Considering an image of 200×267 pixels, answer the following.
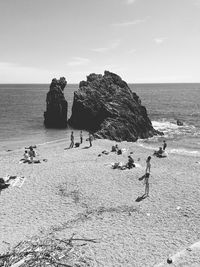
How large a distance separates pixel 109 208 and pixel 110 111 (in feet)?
108

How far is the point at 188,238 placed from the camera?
16.0m

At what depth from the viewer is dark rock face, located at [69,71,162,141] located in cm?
4788

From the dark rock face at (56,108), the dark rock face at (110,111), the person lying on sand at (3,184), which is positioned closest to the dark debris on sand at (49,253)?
the person lying on sand at (3,184)

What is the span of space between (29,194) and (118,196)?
6.89 meters

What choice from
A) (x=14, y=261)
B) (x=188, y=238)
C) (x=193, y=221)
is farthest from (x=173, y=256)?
(x=14, y=261)

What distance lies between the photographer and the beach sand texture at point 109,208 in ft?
50.0

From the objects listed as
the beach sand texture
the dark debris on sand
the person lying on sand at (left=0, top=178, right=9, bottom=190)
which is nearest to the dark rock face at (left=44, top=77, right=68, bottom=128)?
the beach sand texture

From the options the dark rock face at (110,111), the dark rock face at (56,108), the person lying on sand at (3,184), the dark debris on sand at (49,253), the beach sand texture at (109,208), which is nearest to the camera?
the dark debris on sand at (49,253)

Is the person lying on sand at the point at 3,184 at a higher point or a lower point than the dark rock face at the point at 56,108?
lower

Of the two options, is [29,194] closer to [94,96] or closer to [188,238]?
[188,238]

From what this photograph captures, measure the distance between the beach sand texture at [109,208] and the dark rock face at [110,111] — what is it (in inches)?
693

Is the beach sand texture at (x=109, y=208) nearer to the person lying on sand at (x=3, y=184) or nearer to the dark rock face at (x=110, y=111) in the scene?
the person lying on sand at (x=3, y=184)

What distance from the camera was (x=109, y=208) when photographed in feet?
65.1

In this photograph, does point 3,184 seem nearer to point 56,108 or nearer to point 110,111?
point 110,111
